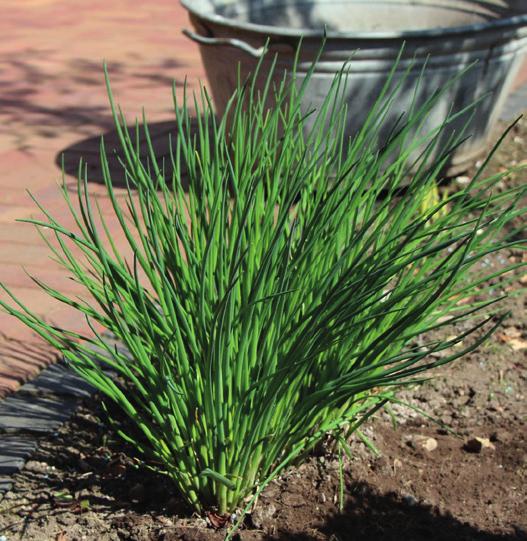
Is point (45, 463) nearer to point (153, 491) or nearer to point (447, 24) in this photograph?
point (153, 491)

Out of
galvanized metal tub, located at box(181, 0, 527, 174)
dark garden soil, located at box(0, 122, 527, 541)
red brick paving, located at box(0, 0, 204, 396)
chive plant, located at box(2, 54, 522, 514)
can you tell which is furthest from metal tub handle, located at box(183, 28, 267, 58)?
dark garden soil, located at box(0, 122, 527, 541)

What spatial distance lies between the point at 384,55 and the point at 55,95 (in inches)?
106

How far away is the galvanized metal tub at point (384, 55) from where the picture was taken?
3410 millimetres

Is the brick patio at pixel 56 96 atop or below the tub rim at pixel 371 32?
below

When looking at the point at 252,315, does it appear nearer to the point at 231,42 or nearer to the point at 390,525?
the point at 390,525

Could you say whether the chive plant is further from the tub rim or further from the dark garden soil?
the tub rim

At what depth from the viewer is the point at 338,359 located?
183 centimetres

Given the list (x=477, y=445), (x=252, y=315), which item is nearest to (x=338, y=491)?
(x=477, y=445)

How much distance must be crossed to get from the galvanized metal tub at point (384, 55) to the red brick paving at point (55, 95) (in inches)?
34.6

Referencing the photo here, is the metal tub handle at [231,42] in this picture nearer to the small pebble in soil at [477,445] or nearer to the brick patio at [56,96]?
the brick patio at [56,96]

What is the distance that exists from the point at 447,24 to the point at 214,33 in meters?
1.35

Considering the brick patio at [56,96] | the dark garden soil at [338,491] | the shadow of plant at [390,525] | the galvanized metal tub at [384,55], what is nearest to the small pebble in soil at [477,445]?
the dark garden soil at [338,491]

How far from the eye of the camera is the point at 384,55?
11.3 feet

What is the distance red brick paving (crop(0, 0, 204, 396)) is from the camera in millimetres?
3094
